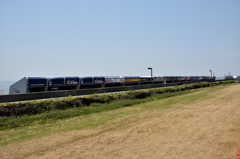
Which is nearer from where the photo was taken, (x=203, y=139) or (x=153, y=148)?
(x=153, y=148)

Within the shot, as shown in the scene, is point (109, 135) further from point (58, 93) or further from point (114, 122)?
point (58, 93)

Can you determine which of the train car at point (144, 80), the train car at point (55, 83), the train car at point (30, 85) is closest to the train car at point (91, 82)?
the train car at point (55, 83)

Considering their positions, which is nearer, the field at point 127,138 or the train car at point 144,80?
the field at point 127,138

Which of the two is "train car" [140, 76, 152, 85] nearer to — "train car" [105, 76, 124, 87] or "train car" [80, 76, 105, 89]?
"train car" [105, 76, 124, 87]

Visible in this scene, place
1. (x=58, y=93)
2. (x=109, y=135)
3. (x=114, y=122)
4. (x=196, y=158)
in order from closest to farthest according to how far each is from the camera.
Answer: (x=196, y=158) < (x=109, y=135) < (x=114, y=122) < (x=58, y=93)

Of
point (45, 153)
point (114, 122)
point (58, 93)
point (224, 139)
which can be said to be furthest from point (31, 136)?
point (58, 93)

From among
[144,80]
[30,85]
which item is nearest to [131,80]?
[144,80]

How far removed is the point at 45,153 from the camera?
22.6 ft

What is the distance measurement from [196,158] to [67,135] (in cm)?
567

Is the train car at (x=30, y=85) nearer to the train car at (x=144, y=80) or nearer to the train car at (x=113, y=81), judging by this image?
the train car at (x=113, y=81)

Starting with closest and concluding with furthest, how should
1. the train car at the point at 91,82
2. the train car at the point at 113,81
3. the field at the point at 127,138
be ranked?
the field at the point at 127,138, the train car at the point at 91,82, the train car at the point at 113,81

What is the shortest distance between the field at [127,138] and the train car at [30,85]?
42.6 feet

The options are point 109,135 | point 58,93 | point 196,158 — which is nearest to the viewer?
point 196,158

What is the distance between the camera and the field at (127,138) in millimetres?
6719
